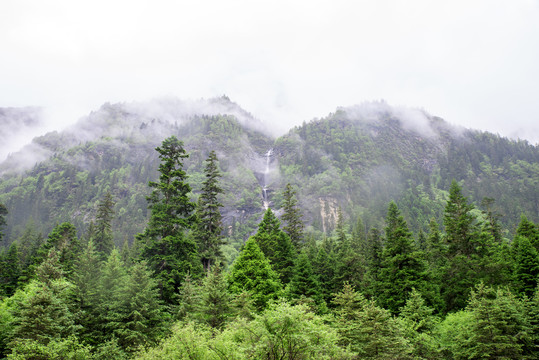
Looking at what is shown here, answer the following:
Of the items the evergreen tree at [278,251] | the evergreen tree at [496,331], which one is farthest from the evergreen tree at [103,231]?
the evergreen tree at [496,331]

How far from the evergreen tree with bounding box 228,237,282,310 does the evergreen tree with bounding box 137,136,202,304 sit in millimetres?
4564

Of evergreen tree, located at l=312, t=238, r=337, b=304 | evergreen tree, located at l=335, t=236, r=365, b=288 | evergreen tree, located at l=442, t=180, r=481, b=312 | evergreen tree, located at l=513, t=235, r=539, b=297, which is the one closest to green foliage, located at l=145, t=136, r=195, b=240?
evergreen tree, located at l=312, t=238, r=337, b=304

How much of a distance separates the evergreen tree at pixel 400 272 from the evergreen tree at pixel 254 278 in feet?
39.5

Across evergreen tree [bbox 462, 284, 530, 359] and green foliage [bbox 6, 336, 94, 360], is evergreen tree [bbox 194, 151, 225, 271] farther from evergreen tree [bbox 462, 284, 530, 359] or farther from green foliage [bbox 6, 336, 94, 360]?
evergreen tree [bbox 462, 284, 530, 359]

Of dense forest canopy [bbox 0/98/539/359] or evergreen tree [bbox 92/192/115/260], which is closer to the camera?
dense forest canopy [bbox 0/98/539/359]

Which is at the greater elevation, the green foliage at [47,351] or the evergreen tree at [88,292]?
the evergreen tree at [88,292]

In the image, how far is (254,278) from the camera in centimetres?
3309

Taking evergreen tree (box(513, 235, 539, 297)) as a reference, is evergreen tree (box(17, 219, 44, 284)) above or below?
above

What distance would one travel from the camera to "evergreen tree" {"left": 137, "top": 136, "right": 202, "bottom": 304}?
1266 inches

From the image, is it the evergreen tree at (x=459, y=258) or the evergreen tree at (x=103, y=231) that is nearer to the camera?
the evergreen tree at (x=459, y=258)

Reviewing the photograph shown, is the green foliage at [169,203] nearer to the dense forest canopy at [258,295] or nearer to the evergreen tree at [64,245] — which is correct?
the dense forest canopy at [258,295]

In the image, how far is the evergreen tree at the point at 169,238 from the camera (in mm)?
32156

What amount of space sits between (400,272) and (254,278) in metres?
15.8

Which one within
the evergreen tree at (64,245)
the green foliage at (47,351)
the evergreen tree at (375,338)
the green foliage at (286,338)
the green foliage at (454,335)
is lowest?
the green foliage at (454,335)
